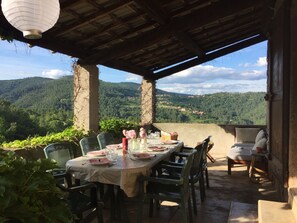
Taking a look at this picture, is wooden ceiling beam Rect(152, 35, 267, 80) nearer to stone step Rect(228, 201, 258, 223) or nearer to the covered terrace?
the covered terrace

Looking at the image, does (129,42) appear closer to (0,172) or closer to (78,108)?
(78,108)

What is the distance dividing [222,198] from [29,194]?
3.81m

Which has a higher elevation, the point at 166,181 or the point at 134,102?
the point at 134,102

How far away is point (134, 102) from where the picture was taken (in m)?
10.7

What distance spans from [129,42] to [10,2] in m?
3.16

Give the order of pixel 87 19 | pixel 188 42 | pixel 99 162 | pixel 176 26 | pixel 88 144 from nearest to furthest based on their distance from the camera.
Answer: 1. pixel 99 162
2. pixel 87 19
3. pixel 88 144
4. pixel 176 26
5. pixel 188 42

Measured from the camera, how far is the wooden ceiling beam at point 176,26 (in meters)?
4.69

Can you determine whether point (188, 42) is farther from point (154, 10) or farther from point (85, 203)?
point (85, 203)

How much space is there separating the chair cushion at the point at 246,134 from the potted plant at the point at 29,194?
278 inches

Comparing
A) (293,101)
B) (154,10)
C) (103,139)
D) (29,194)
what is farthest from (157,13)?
(29,194)

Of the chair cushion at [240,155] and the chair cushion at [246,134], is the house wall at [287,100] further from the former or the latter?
the chair cushion at [246,134]

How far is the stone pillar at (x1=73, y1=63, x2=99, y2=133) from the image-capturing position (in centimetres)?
563

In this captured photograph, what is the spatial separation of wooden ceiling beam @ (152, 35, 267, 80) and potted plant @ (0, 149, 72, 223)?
24.3 feet

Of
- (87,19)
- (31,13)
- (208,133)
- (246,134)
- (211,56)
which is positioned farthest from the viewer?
(208,133)
